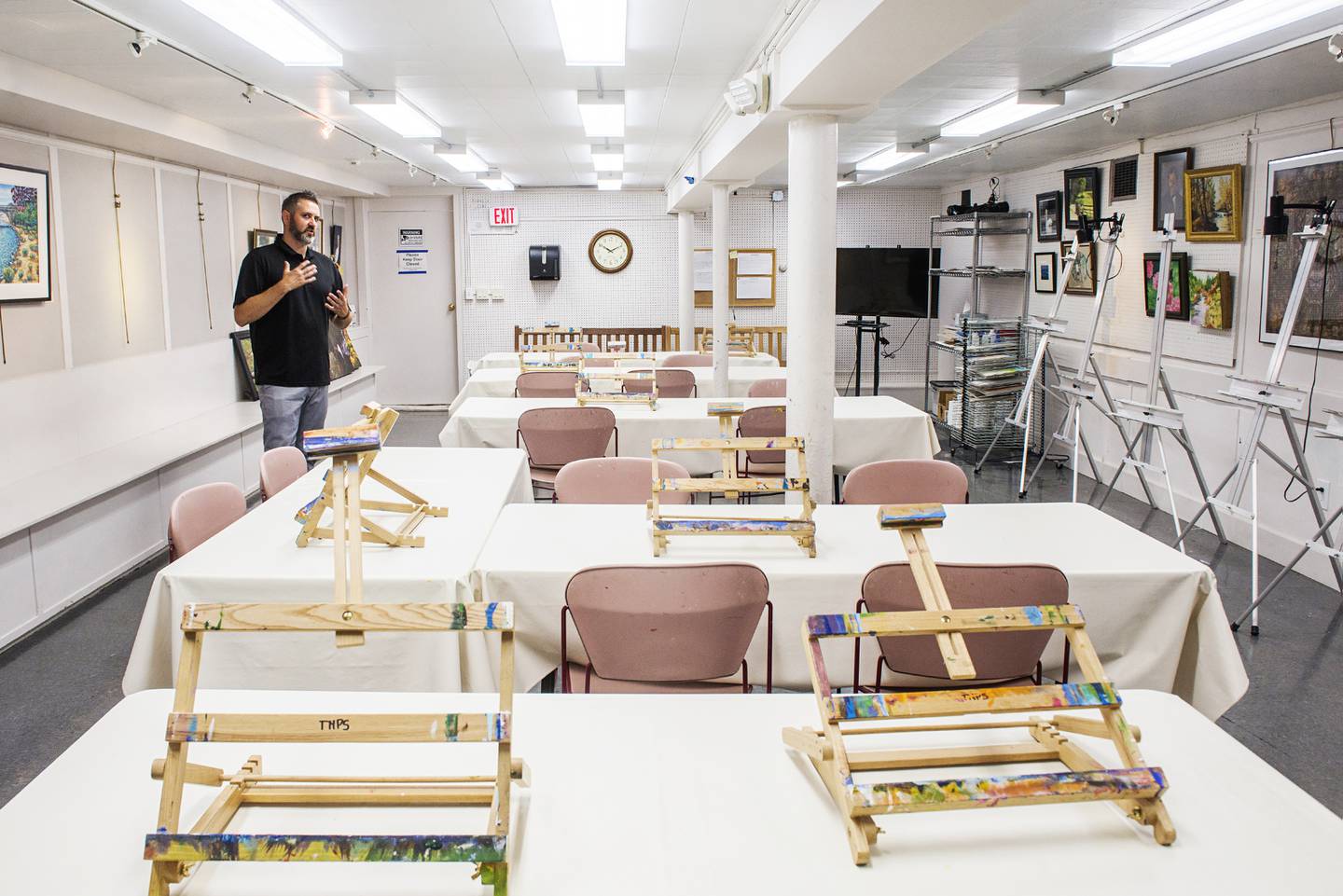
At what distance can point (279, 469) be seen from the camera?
4172mm

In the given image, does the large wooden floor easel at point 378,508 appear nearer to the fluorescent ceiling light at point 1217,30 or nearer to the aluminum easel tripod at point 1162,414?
the fluorescent ceiling light at point 1217,30

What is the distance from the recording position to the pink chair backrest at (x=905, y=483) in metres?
3.95

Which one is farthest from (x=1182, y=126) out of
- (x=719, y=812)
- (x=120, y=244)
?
(x=120, y=244)

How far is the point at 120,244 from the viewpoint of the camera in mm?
6215

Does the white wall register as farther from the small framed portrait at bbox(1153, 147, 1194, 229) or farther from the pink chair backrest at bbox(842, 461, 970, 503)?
the pink chair backrest at bbox(842, 461, 970, 503)

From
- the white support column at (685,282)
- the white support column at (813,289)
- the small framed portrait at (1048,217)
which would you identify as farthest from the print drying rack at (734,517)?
the white support column at (685,282)

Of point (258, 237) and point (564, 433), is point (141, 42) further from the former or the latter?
point (258, 237)

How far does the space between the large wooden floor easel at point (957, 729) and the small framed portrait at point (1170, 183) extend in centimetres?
588

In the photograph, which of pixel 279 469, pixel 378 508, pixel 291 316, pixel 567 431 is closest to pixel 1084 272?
pixel 567 431

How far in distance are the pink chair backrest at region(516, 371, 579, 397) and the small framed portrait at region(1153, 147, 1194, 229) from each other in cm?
437

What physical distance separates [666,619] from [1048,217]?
7584 millimetres

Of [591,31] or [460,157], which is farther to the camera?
[460,157]

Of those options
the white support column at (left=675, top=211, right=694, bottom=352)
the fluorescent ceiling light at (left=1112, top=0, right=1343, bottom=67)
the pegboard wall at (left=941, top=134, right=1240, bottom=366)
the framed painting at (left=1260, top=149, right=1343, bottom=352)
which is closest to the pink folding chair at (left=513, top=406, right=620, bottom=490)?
the fluorescent ceiling light at (left=1112, top=0, right=1343, bottom=67)

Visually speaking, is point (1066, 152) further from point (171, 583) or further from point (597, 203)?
point (171, 583)
